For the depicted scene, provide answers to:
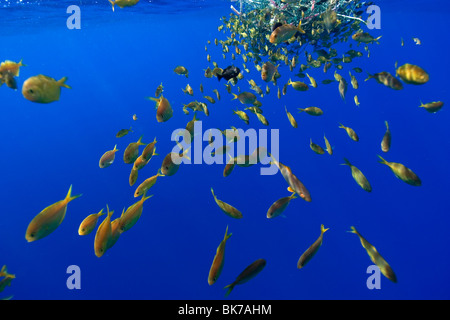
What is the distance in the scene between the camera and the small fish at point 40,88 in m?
3.16

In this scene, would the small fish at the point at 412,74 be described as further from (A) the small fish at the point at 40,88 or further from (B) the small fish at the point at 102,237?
(A) the small fish at the point at 40,88

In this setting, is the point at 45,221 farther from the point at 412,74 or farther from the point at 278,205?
→ the point at 412,74

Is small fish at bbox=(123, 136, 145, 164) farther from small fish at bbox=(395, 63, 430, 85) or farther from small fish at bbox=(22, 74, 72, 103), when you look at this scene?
small fish at bbox=(395, 63, 430, 85)

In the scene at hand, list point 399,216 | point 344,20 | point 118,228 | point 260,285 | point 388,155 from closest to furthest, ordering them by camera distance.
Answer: point 118,228 → point 344,20 → point 260,285 → point 399,216 → point 388,155

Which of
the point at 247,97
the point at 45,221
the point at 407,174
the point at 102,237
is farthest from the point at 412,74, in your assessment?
the point at 45,221

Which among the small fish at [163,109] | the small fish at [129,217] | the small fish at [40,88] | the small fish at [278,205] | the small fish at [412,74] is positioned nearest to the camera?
the small fish at [40,88]

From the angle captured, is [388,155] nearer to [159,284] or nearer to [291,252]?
[291,252]

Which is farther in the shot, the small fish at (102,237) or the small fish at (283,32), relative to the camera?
the small fish at (283,32)

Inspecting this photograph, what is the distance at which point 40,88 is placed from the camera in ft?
10.6

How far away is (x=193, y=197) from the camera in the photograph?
13586 millimetres

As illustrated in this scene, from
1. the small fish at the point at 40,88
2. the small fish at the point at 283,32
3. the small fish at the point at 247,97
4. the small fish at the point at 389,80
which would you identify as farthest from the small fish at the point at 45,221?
the small fish at the point at 389,80

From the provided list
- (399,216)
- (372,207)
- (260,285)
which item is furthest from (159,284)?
(399,216)

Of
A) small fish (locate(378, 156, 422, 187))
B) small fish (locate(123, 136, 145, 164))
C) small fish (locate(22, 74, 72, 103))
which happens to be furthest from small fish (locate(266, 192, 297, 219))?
small fish (locate(22, 74, 72, 103))

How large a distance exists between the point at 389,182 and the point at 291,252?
283 inches
